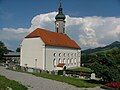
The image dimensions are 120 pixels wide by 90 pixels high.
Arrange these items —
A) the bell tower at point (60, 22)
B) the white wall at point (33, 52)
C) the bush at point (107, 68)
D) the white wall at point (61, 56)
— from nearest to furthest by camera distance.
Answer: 1. the bush at point (107, 68)
2. the white wall at point (33, 52)
3. the white wall at point (61, 56)
4. the bell tower at point (60, 22)

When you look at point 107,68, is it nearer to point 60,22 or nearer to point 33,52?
point 33,52

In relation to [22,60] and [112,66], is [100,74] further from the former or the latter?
[22,60]

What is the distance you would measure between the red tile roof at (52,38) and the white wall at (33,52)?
114 centimetres

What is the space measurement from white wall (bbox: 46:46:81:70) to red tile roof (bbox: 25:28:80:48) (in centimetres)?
114

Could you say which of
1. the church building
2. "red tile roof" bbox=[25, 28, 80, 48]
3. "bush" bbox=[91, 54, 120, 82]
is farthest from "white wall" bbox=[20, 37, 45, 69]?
"bush" bbox=[91, 54, 120, 82]

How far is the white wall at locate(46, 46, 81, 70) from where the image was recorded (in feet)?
169

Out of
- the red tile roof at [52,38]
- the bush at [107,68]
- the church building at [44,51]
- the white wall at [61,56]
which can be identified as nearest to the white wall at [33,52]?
the church building at [44,51]

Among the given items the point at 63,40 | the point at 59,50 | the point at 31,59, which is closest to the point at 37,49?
the point at 31,59

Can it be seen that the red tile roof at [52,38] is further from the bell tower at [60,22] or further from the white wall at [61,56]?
the bell tower at [60,22]

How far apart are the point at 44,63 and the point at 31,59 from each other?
12.2 ft

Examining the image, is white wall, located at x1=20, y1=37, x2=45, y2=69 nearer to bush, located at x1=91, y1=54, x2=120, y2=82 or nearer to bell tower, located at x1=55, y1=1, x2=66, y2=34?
bell tower, located at x1=55, y1=1, x2=66, y2=34

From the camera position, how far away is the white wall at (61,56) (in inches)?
2030

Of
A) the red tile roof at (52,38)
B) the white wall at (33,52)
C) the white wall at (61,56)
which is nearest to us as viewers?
the white wall at (33,52)

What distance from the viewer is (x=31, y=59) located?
170 ft
